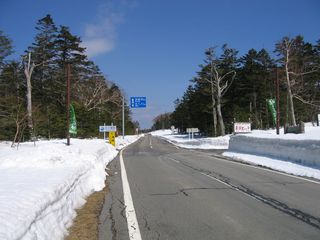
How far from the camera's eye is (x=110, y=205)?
970cm

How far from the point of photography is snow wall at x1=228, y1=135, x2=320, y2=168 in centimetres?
1739

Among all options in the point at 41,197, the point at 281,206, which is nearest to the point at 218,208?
the point at 281,206

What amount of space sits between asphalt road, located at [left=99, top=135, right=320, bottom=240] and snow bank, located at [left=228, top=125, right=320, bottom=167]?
328cm

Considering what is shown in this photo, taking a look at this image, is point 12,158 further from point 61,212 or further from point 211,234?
point 211,234

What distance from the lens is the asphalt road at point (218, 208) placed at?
7.02 metres

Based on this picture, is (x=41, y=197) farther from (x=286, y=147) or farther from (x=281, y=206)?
(x=286, y=147)

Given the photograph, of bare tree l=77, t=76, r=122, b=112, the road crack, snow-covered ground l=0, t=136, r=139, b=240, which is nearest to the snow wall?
the road crack

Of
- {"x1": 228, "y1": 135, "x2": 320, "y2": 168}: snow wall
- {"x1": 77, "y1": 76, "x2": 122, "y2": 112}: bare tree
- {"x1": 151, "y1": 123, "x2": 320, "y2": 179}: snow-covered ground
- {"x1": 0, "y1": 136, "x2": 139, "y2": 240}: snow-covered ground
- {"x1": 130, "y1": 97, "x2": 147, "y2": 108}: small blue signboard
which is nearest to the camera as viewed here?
{"x1": 0, "y1": 136, "x2": 139, "y2": 240}: snow-covered ground

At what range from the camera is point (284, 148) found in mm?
20859

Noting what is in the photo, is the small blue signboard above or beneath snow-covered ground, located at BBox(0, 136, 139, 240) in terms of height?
above

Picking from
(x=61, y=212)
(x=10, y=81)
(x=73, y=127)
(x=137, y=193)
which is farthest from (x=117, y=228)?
(x=10, y=81)

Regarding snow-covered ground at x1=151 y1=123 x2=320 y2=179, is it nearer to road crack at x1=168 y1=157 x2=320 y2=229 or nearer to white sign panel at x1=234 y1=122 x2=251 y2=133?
road crack at x1=168 y1=157 x2=320 y2=229

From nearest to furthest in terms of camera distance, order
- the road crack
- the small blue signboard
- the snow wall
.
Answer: the road crack → the snow wall → the small blue signboard

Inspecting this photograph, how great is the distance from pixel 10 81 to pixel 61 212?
61863 millimetres
